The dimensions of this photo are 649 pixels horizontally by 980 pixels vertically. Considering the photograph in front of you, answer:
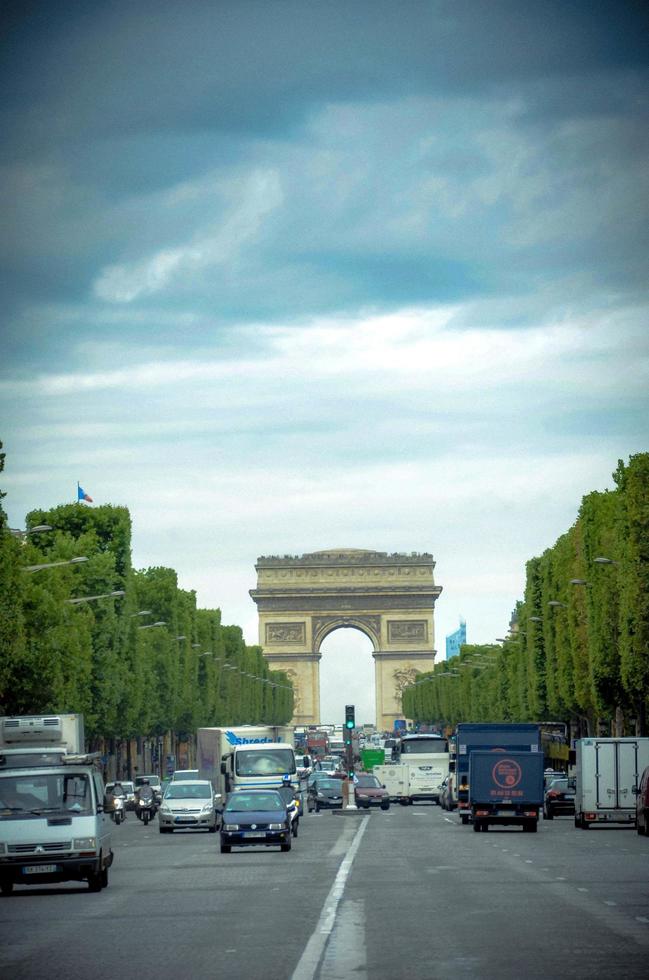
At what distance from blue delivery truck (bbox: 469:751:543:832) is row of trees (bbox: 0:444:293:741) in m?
14.3

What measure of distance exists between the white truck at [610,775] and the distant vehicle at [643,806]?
3058 mm

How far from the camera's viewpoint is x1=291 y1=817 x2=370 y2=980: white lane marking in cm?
1662

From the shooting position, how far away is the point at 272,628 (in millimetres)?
188250

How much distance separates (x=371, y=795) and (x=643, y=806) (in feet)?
124

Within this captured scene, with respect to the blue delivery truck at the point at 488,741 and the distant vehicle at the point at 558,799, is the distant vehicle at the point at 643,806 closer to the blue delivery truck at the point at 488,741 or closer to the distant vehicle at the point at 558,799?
the blue delivery truck at the point at 488,741

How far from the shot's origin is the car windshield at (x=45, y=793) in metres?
28.8

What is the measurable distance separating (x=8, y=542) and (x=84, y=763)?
996 inches

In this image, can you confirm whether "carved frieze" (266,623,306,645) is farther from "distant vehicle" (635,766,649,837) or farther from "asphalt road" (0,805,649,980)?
"asphalt road" (0,805,649,980)

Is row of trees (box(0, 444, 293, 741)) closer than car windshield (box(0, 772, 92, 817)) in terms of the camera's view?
No

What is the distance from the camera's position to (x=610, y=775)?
54062mm

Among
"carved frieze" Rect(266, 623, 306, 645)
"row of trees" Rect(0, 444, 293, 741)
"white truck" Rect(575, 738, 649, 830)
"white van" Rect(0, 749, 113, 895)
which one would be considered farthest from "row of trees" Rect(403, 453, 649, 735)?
"carved frieze" Rect(266, 623, 306, 645)

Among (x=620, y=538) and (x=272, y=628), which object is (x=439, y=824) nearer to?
(x=620, y=538)

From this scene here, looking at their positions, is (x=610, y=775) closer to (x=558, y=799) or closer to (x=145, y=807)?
(x=558, y=799)

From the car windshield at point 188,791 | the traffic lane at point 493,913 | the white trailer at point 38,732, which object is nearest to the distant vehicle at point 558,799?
the car windshield at point 188,791
